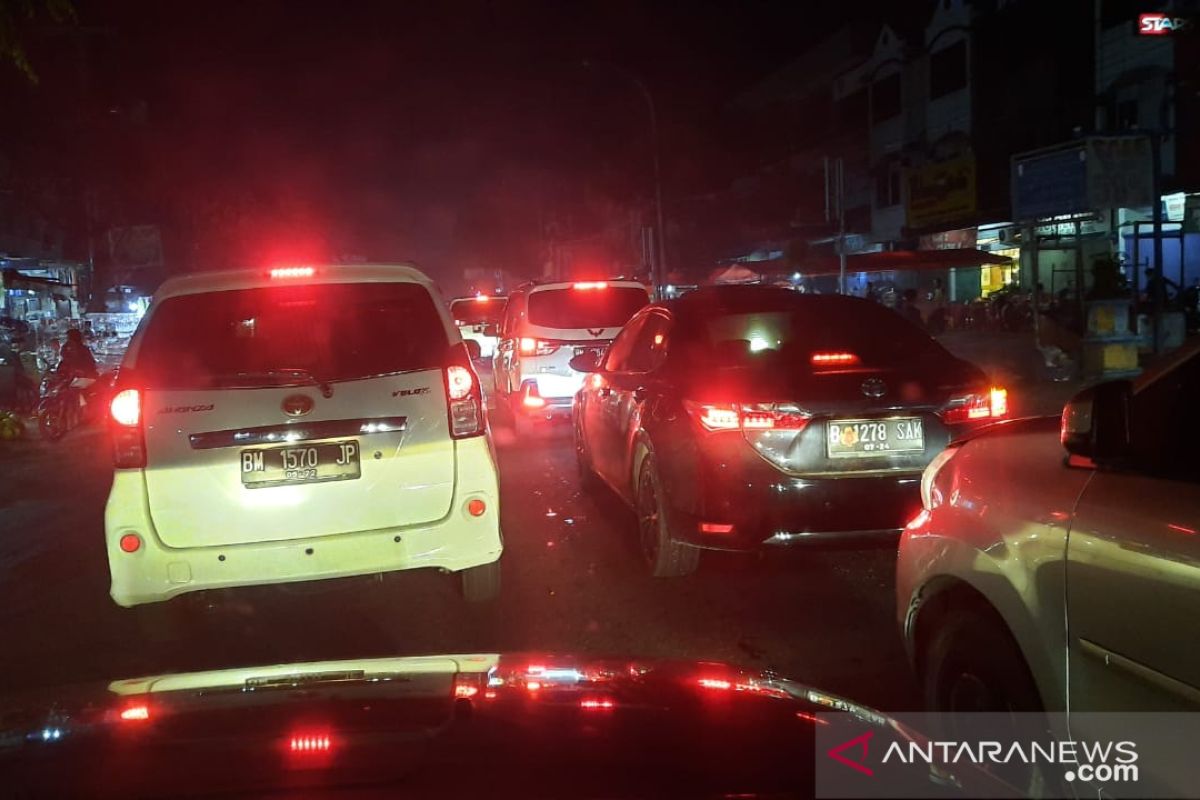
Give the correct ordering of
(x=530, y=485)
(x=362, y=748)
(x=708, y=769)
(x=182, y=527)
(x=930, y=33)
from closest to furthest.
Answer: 1. (x=708, y=769)
2. (x=362, y=748)
3. (x=182, y=527)
4. (x=530, y=485)
5. (x=930, y=33)

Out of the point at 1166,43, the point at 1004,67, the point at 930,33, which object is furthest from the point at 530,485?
the point at 930,33

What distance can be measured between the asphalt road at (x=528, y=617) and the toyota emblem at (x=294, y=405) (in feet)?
2.93

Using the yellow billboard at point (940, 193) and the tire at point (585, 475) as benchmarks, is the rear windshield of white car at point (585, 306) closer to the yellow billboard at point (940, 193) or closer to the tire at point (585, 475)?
the tire at point (585, 475)

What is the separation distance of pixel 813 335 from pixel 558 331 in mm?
5481

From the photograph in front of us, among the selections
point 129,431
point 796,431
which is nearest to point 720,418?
point 796,431

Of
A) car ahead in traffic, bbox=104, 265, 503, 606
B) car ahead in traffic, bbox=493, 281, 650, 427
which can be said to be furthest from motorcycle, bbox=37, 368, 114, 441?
car ahead in traffic, bbox=104, 265, 503, 606

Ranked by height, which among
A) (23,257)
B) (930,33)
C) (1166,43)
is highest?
(930,33)

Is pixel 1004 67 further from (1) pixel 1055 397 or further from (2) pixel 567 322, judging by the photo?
(2) pixel 567 322

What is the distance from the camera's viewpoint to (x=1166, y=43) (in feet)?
73.1

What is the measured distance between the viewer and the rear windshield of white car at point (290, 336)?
483cm

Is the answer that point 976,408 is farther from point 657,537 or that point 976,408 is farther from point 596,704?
point 596,704

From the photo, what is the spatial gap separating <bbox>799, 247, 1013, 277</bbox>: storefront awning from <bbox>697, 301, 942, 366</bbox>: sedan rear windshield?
2201 centimetres

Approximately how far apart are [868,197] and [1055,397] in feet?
78.5

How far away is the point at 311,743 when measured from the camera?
2562 mm
